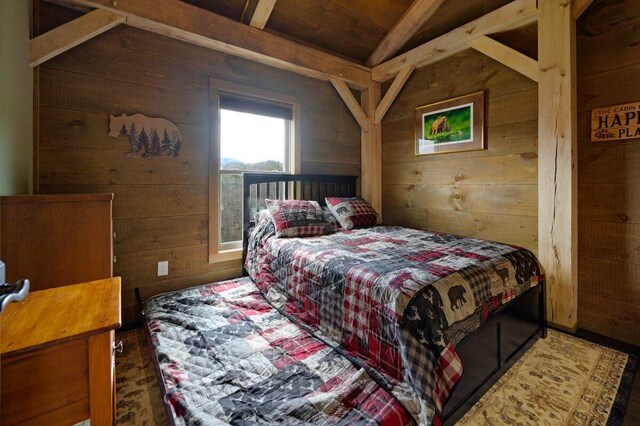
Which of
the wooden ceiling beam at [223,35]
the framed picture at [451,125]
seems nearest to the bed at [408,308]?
the framed picture at [451,125]

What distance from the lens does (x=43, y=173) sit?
1.96 metres

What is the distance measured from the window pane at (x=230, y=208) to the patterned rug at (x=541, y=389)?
1133 millimetres

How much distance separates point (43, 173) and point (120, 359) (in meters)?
1.32

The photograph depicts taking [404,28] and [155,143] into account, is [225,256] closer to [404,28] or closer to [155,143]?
[155,143]

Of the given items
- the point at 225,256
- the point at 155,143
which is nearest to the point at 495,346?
the point at 225,256

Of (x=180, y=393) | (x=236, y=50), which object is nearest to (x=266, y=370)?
(x=180, y=393)

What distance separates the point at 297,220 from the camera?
8.35ft

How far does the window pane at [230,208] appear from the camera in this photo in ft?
9.11

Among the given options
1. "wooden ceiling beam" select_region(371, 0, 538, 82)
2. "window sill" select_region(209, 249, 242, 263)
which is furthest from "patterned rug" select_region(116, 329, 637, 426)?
"wooden ceiling beam" select_region(371, 0, 538, 82)

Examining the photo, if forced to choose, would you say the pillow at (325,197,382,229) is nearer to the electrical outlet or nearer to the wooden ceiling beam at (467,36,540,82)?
the electrical outlet

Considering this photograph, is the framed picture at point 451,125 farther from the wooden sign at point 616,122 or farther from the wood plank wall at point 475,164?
the wooden sign at point 616,122

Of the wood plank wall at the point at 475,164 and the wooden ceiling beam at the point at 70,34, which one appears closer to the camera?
the wooden ceiling beam at the point at 70,34

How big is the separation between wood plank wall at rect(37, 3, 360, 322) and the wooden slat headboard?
38 centimetres

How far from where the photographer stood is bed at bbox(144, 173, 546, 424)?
124cm
